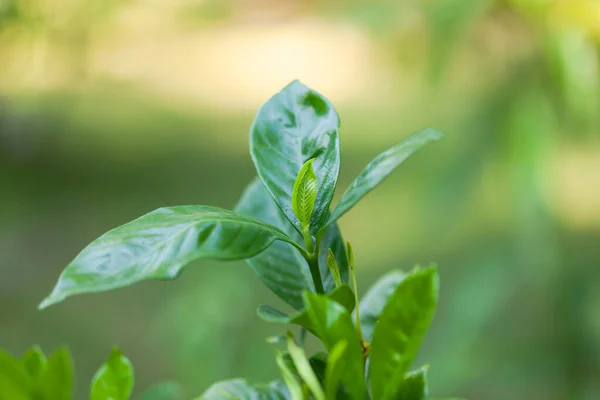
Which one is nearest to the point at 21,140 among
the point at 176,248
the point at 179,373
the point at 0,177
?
the point at 0,177

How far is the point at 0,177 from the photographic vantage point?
262cm

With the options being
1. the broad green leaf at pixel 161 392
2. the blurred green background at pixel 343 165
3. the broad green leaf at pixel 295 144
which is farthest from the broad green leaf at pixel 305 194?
the blurred green background at pixel 343 165

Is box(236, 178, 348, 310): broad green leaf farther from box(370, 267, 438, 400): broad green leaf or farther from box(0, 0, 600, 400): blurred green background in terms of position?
box(0, 0, 600, 400): blurred green background

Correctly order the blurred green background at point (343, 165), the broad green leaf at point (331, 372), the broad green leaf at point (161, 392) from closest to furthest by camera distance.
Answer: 1. the broad green leaf at point (331, 372)
2. the broad green leaf at point (161, 392)
3. the blurred green background at point (343, 165)

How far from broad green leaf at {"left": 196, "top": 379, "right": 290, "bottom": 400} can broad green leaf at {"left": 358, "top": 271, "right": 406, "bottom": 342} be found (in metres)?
0.04

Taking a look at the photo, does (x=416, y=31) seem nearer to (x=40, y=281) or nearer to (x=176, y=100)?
(x=40, y=281)

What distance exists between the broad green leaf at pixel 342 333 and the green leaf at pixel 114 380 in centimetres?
6

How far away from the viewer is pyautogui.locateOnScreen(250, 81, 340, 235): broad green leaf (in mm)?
217

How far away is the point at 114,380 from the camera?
7.6 inches

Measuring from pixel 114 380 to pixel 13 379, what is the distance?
3cm

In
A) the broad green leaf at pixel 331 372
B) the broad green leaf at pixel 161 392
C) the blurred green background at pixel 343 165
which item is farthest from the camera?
the blurred green background at pixel 343 165

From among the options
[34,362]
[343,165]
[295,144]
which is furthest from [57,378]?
[343,165]

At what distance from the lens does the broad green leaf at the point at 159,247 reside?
0.53 ft

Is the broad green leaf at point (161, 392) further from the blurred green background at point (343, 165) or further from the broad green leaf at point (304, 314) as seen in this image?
the blurred green background at point (343, 165)
